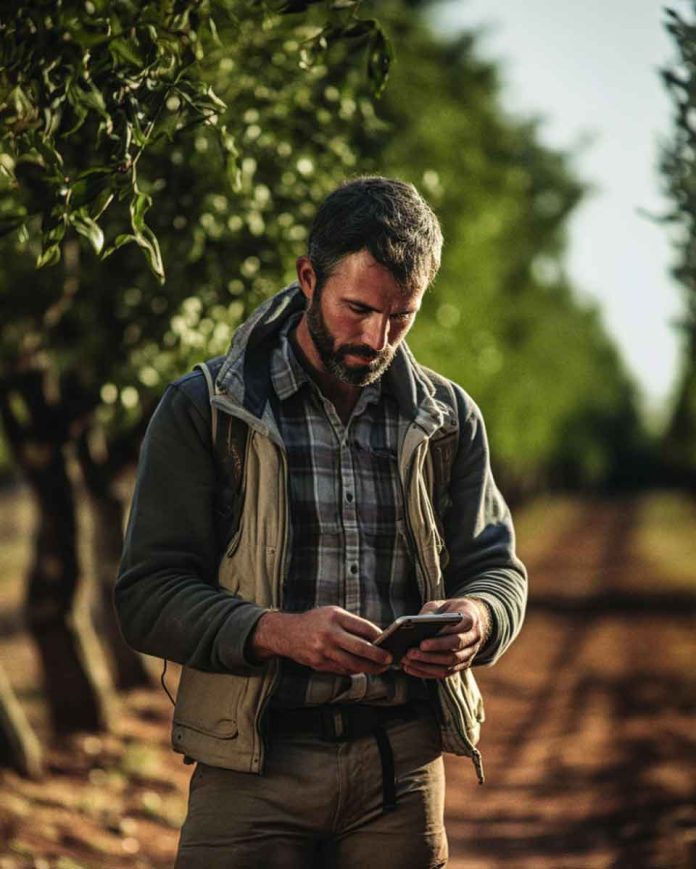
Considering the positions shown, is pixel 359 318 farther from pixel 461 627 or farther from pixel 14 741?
pixel 14 741

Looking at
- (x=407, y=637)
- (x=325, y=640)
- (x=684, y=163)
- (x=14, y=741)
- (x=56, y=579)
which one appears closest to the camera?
(x=325, y=640)

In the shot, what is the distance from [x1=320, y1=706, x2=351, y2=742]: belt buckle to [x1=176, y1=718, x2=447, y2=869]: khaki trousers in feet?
0.08

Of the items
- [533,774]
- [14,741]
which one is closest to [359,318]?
[14,741]

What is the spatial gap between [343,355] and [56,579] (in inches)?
310

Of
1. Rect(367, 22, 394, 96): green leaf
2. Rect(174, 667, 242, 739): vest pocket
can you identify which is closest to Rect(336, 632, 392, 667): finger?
Rect(174, 667, 242, 739): vest pocket

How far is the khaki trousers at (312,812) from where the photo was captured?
3.02 meters

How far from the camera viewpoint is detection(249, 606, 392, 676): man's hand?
2.78 metres

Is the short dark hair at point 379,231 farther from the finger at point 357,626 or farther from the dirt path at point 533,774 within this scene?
the dirt path at point 533,774

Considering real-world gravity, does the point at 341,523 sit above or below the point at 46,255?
below

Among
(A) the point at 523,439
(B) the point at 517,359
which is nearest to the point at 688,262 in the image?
(B) the point at 517,359

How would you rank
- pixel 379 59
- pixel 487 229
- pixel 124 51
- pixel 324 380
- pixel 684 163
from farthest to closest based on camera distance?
pixel 487 229 < pixel 684 163 < pixel 379 59 < pixel 124 51 < pixel 324 380

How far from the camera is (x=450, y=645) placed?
116 inches

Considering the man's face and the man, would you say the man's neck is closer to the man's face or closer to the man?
the man

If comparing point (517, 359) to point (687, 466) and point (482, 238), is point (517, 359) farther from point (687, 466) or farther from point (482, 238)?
point (482, 238)
